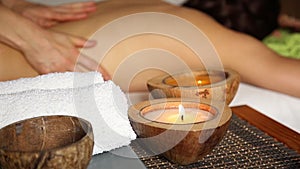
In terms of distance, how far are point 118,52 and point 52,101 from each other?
16.3 inches

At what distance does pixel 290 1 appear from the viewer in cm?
243

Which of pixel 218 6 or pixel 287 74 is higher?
pixel 287 74

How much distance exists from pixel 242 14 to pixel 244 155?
1479 millimetres

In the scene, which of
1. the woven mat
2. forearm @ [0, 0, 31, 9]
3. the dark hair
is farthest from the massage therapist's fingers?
the dark hair

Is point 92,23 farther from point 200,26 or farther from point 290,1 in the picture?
point 290,1

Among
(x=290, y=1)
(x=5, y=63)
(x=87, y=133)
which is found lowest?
(x=290, y=1)

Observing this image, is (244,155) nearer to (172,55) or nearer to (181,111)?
(181,111)

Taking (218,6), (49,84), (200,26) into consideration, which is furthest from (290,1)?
(49,84)

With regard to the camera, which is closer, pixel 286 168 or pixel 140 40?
pixel 286 168

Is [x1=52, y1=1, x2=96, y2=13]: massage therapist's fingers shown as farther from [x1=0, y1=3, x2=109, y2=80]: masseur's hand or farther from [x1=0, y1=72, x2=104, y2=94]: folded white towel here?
[x1=0, y1=72, x2=104, y2=94]: folded white towel

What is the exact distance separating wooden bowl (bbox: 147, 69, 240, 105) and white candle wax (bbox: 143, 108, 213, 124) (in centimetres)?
6

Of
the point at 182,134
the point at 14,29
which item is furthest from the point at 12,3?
the point at 182,134

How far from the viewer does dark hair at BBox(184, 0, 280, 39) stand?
206cm

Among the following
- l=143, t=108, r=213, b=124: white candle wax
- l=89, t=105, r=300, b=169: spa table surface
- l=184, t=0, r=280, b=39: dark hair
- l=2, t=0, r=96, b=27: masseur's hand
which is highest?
l=143, t=108, r=213, b=124: white candle wax
